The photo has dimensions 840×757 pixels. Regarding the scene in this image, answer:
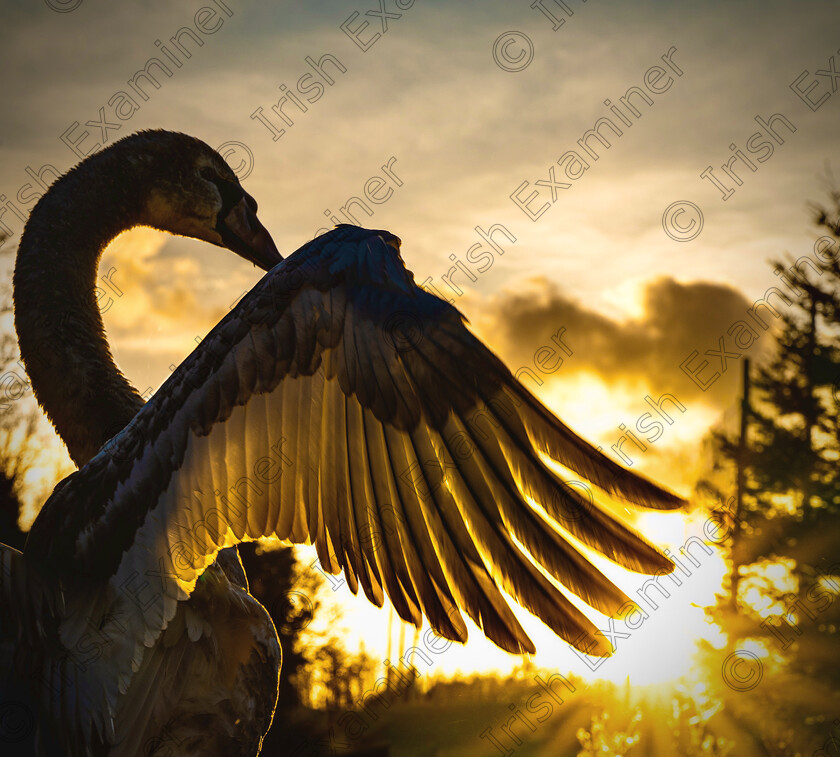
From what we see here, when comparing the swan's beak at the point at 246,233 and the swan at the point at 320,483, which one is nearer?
the swan at the point at 320,483

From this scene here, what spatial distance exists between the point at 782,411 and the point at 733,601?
5.40 meters

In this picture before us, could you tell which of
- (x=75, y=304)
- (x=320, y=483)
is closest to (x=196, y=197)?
(x=75, y=304)

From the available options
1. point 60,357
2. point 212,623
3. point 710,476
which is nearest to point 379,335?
point 212,623

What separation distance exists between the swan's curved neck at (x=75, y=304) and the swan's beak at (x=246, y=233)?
1.50 ft

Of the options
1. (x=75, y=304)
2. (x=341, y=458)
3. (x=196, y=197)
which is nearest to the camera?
(x=341, y=458)

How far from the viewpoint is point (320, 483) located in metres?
2.59

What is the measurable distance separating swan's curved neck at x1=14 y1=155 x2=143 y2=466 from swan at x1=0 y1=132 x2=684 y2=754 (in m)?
0.77

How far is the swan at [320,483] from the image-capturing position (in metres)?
2.21

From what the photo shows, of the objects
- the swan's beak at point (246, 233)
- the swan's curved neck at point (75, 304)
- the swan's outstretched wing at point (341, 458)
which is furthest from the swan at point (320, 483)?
the swan's beak at point (246, 233)

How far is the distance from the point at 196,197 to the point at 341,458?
2.14 m

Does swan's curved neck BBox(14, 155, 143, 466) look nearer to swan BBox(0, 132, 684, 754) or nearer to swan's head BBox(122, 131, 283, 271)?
swan's head BBox(122, 131, 283, 271)

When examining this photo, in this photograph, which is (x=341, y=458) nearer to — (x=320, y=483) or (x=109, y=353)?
(x=320, y=483)

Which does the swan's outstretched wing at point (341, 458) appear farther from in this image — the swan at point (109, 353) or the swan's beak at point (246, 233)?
the swan's beak at point (246, 233)

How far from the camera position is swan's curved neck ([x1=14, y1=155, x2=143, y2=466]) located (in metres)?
3.51
